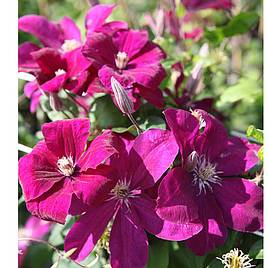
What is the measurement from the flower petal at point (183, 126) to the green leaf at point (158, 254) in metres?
0.11

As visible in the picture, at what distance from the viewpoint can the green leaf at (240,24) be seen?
95cm

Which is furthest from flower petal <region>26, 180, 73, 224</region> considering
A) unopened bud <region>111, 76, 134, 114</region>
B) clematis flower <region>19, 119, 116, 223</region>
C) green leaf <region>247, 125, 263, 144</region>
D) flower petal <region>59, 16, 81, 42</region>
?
flower petal <region>59, 16, 81, 42</region>

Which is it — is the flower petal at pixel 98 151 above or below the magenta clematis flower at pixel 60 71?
below

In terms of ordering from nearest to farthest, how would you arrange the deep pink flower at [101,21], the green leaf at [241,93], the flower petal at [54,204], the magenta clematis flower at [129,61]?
the flower petal at [54,204]
the magenta clematis flower at [129,61]
the deep pink flower at [101,21]
the green leaf at [241,93]

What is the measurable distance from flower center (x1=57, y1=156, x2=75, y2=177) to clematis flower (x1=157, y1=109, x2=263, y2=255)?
11 centimetres

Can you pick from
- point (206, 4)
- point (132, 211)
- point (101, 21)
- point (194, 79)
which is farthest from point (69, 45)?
point (206, 4)

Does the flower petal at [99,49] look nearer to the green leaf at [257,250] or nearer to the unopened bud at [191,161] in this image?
the unopened bud at [191,161]

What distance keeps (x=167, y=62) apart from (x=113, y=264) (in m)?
0.36

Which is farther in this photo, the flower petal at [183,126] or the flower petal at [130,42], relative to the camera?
the flower petal at [130,42]

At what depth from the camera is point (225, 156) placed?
0.66 meters

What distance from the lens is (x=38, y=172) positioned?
587 mm

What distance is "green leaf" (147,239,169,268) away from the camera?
63 centimetres

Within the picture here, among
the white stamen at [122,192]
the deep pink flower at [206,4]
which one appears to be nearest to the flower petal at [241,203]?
the white stamen at [122,192]
